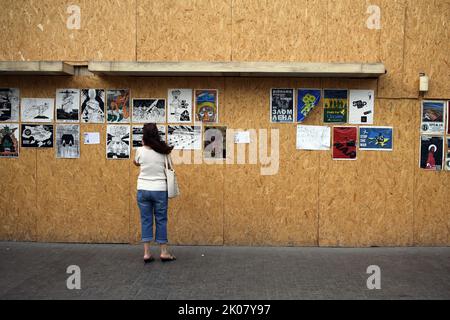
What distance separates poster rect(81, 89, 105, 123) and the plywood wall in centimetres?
15

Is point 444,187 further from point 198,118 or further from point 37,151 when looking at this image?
point 37,151

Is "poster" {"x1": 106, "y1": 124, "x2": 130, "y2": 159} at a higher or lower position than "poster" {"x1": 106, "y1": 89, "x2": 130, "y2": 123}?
lower

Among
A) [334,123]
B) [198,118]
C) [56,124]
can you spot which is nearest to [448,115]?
[334,123]

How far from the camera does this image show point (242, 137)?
756 centimetres

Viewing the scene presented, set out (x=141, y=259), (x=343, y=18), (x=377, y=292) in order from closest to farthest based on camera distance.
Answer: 1. (x=377, y=292)
2. (x=141, y=259)
3. (x=343, y=18)

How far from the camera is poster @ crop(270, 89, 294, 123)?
7.54 metres

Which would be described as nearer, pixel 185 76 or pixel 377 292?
pixel 377 292

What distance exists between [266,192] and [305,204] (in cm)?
65


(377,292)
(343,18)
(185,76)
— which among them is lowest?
(377,292)

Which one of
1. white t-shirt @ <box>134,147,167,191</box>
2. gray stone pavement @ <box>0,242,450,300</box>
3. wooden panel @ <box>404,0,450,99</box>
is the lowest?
gray stone pavement @ <box>0,242,450,300</box>

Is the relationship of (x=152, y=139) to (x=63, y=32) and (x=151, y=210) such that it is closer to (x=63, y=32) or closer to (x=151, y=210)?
(x=151, y=210)

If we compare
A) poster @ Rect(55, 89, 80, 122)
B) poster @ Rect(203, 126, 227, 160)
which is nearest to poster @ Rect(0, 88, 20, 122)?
poster @ Rect(55, 89, 80, 122)

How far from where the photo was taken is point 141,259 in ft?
22.2

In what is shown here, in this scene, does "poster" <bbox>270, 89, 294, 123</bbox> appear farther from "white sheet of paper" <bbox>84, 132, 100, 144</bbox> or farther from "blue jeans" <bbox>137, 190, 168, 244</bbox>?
"white sheet of paper" <bbox>84, 132, 100, 144</bbox>
